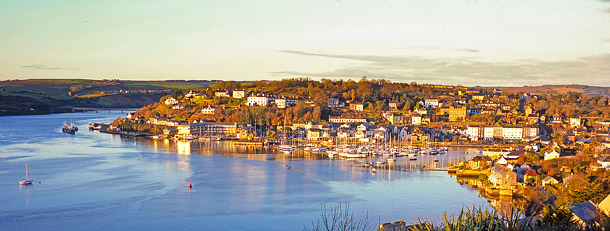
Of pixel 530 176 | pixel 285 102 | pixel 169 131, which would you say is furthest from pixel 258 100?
pixel 530 176

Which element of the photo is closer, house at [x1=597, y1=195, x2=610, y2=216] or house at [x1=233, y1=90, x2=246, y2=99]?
house at [x1=597, y1=195, x2=610, y2=216]

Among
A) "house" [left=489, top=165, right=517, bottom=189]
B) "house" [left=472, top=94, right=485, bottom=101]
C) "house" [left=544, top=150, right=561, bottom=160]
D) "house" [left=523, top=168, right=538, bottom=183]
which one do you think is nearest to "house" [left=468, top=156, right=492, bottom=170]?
"house" [left=544, top=150, right=561, bottom=160]

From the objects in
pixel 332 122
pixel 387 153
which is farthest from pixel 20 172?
pixel 332 122

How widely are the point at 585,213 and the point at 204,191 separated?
5.91 m

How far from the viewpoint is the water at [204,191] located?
7375mm

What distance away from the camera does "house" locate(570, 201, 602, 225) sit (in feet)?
17.0

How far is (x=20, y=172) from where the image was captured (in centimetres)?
1134

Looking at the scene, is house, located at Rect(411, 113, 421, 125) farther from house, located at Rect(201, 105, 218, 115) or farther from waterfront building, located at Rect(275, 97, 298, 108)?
house, located at Rect(201, 105, 218, 115)

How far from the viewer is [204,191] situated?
941 centimetres

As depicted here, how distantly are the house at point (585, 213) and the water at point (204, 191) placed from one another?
2.06 metres

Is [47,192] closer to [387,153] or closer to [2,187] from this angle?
[2,187]

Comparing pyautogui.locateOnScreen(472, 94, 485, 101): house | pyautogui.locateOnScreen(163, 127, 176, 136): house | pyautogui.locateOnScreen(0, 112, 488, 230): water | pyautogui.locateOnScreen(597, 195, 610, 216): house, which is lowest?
pyautogui.locateOnScreen(163, 127, 176, 136): house

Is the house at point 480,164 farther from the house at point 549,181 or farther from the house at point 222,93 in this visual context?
the house at point 222,93

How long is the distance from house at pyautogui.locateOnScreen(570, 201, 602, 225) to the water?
2.06 m
